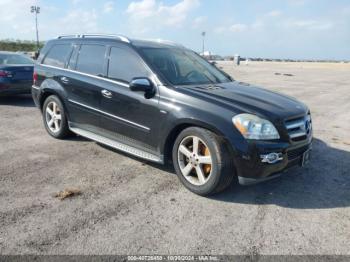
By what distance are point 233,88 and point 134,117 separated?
4.74 ft

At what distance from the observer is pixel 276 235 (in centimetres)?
336

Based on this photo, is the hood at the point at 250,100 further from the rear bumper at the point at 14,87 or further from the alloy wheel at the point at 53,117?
the rear bumper at the point at 14,87

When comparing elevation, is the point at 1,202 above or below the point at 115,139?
below

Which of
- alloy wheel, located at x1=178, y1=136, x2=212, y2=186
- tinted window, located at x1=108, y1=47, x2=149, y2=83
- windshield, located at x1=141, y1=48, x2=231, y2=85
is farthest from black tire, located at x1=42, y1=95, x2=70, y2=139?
alloy wheel, located at x1=178, y1=136, x2=212, y2=186

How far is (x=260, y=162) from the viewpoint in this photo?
3842mm

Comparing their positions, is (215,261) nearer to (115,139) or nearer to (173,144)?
(173,144)

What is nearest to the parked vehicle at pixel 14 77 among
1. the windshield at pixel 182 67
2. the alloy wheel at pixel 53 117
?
the alloy wheel at pixel 53 117

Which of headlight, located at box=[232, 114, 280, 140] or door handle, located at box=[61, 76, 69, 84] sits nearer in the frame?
headlight, located at box=[232, 114, 280, 140]

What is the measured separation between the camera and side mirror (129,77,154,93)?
14.5 ft

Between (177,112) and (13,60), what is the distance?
7.94m

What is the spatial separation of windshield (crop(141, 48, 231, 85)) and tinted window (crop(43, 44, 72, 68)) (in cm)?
183

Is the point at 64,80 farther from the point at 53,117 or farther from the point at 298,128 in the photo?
the point at 298,128

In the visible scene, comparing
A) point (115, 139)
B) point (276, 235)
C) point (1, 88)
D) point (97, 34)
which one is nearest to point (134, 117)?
point (115, 139)

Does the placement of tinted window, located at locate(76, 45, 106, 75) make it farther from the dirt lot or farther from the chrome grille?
the chrome grille
